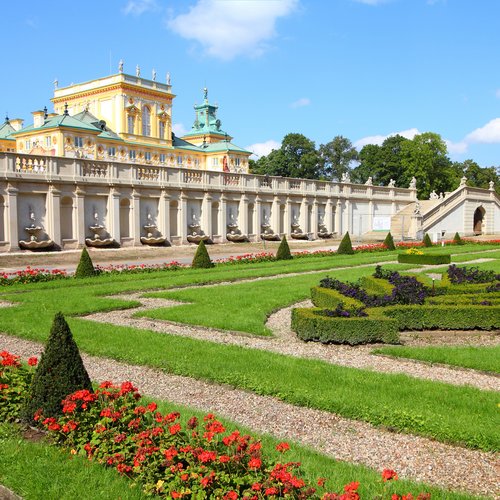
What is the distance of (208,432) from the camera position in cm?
533

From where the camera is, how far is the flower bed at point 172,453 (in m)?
4.73

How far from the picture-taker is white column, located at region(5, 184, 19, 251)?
95.5ft

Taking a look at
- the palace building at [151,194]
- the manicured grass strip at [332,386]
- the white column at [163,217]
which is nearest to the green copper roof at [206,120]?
the palace building at [151,194]

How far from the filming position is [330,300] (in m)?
15.1

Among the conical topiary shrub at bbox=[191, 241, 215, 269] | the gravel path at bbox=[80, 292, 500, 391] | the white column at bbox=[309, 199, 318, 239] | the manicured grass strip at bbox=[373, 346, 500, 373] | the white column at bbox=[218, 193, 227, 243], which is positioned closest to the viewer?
the gravel path at bbox=[80, 292, 500, 391]

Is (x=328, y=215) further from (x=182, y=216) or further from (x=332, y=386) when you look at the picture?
(x=332, y=386)

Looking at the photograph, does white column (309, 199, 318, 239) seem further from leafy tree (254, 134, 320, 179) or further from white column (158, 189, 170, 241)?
leafy tree (254, 134, 320, 179)

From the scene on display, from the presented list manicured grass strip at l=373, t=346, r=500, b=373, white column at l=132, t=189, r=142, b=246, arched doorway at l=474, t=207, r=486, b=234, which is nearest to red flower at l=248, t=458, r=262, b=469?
manicured grass strip at l=373, t=346, r=500, b=373

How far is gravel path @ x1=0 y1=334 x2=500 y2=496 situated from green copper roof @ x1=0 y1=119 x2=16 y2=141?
6747 centimetres

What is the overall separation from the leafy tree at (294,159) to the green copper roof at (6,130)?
41.6 meters

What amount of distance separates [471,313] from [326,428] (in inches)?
282

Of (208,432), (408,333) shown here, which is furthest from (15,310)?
(208,432)

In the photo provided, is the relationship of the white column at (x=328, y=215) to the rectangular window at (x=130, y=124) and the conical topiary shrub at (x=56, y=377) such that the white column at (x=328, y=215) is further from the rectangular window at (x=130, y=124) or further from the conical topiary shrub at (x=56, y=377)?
the conical topiary shrub at (x=56, y=377)

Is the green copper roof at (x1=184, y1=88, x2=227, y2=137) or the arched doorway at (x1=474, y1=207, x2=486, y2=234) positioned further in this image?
the green copper roof at (x1=184, y1=88, x2=227, y2=137)
